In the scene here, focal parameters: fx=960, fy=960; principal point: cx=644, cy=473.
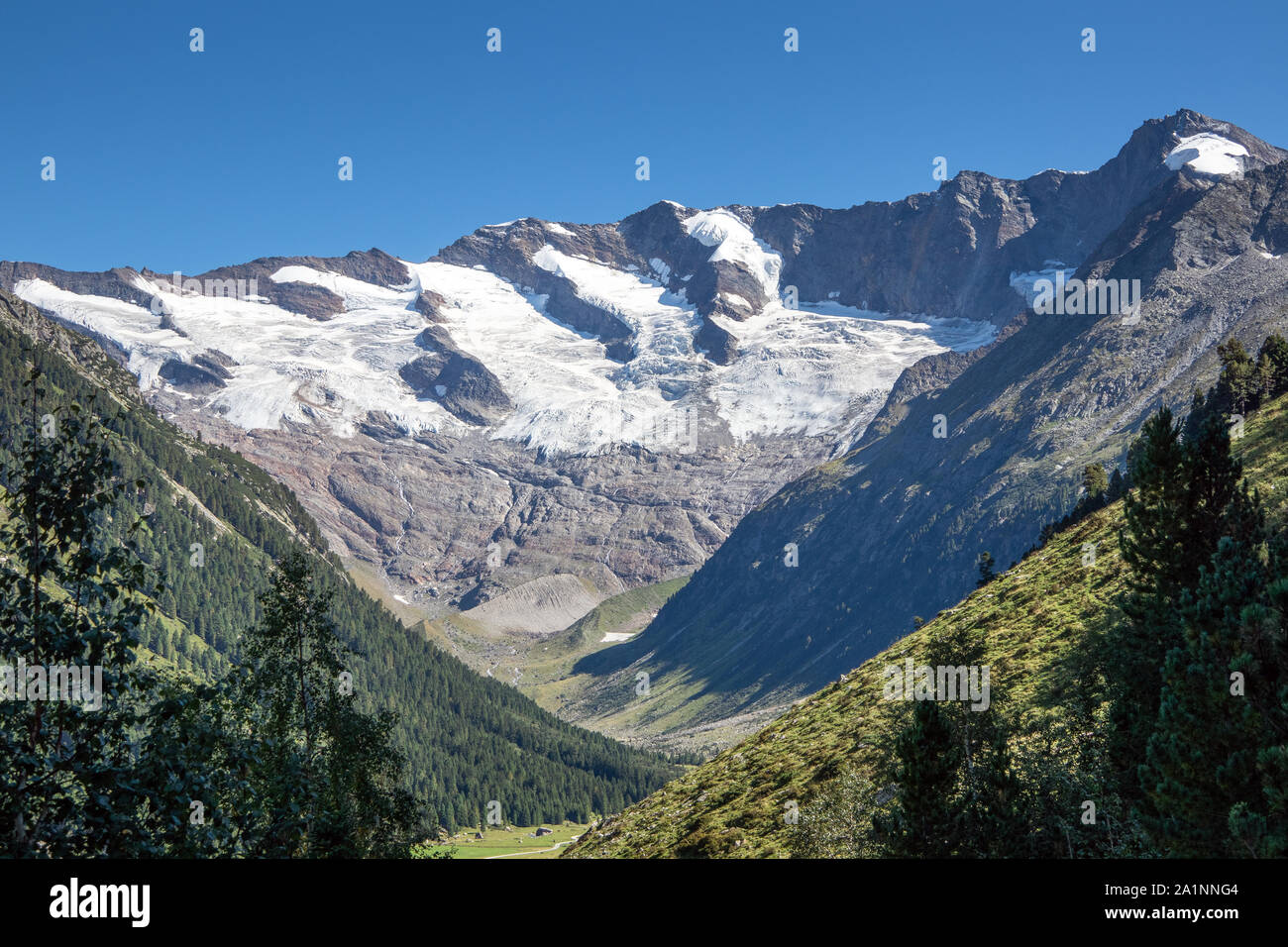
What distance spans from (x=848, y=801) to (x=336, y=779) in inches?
1193

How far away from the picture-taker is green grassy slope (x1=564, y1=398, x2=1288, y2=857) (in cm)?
Result: 6103

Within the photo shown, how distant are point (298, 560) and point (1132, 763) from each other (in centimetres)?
3629

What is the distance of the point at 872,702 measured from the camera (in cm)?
8112

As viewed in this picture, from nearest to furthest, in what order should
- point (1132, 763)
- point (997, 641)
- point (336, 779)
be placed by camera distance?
point (1132, 763), point (336, 779), point (997, 641)

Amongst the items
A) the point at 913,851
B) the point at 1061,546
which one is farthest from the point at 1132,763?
the point at 1061,546

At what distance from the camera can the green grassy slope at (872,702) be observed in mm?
61031

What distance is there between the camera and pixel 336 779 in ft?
133

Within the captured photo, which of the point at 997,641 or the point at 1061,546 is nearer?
the point at 997,641
